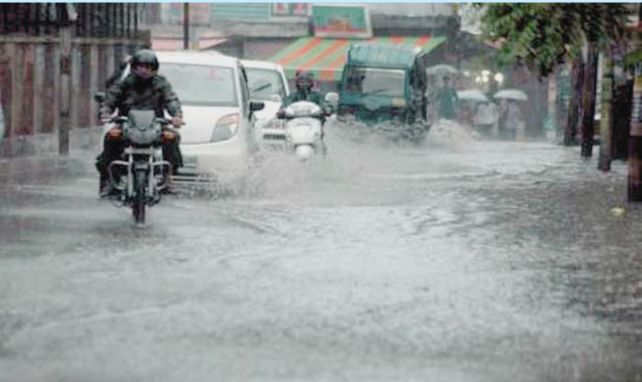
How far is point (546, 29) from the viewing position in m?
10.4

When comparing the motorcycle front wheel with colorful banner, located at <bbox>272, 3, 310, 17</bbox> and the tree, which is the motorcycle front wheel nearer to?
the tree

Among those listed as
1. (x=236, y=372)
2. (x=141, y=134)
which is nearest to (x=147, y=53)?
(x=141, y=134)

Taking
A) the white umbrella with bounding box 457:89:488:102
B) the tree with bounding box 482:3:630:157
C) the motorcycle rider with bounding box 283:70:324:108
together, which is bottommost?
the white umbrella with bounding box 457:89:488:102

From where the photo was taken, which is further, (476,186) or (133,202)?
(476,186)

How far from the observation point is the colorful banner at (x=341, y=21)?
49.2 meters

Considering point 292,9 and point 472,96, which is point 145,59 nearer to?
point 472,96

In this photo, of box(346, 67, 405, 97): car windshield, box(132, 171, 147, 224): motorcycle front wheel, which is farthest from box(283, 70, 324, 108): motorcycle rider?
box(346, 67, 405, 97): car windshield

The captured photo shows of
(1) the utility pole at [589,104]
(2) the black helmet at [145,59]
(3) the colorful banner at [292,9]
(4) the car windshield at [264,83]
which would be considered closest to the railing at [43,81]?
(4) the car windshield at [264,83]

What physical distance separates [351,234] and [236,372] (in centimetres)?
590

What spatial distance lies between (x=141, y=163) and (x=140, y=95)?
1.16m

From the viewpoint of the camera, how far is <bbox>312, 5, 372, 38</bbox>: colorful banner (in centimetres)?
4922

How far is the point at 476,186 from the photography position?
1895 centimetres

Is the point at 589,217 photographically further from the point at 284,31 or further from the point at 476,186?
the point at 284,31

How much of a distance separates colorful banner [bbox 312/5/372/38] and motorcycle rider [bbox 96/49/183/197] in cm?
3595
